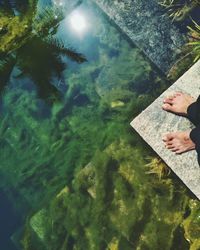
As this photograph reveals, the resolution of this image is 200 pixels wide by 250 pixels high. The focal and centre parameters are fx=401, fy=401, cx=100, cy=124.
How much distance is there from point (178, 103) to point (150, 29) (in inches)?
75.2

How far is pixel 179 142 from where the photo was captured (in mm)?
4004

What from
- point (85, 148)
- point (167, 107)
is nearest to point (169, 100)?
point (167, 107)

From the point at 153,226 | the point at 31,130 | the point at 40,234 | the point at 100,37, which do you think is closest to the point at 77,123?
the point at 31,130

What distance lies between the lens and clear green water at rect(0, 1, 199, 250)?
516cm

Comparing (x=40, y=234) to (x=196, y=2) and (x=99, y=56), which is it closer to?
(x=99, y=56)

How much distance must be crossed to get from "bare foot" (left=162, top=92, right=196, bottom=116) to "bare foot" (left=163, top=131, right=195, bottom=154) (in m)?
0.23

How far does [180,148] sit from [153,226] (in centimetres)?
138

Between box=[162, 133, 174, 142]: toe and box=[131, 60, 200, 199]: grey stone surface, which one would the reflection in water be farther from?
box=[162, 133, 174, 142]: toe

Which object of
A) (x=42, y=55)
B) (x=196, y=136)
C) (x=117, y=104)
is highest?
(x=42, y=55)

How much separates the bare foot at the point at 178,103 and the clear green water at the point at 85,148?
1041 mm

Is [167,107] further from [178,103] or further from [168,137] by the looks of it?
[168,137]

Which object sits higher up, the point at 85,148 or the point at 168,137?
the point at 168,137

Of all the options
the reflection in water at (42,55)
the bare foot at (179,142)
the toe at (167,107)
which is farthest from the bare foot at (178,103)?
the reflection in water at (42,55)

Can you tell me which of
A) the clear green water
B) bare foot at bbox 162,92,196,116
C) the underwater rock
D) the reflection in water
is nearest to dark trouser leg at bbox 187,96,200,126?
bare foot at bbox 162,92,196,116
